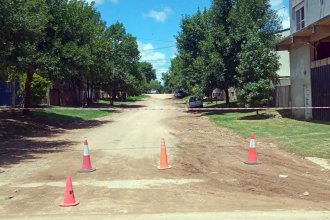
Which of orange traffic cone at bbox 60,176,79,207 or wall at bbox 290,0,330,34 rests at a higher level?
wall at bbox 290,0,330,34

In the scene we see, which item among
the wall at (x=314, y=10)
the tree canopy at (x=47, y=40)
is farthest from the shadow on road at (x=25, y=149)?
the wall at (x=314, y=10)

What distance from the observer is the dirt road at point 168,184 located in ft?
26.9

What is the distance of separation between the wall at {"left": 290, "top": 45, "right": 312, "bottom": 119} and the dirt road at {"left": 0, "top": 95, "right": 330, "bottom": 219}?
1153 cm

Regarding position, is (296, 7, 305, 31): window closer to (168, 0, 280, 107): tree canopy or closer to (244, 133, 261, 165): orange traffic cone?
(168, 0, 280, 107): tree canopy

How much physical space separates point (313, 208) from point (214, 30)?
32987mm

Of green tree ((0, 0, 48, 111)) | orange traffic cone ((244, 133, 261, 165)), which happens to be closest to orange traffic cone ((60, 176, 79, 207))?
orange traffic cone ((244, 133, 261, 165))

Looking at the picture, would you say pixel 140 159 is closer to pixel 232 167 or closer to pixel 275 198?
pixel 232 167

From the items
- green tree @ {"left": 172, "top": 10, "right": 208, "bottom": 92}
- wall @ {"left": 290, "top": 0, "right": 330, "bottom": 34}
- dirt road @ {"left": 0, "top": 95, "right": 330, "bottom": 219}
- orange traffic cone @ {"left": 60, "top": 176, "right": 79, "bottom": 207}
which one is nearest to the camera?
dirt road @ {"left": 0, "top": 95, "right": 330, "bottom": 219}

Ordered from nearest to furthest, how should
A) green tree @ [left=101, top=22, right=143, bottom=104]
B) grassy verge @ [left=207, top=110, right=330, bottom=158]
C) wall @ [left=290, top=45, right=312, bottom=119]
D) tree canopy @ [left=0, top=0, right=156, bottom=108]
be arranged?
1. grassy verge @ [left=207, top=110, right=330, bottom=158]
2. tree canopy @ [left=0, top=0, right=156, bottom=108]
3. wall @ [left=290, top=45, right=312, bottom=119]
4. green tree @ [left=101, top=22, right=143, bottom=104]

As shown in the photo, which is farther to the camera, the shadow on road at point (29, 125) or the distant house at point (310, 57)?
the distant house at point (310, 57)

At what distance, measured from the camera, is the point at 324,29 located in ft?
80.1

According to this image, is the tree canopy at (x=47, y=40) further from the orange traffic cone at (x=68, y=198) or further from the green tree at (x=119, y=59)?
the green tree at (x=119, y=59)

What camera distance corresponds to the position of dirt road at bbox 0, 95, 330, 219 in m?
8.20

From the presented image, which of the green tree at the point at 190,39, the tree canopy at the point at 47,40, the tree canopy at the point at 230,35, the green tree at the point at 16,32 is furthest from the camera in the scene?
the green tree at the point at 190,39
